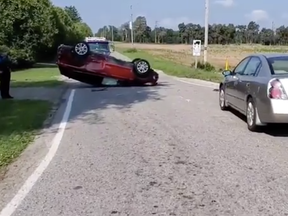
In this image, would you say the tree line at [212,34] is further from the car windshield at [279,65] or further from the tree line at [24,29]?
the car windshield at [279,65]

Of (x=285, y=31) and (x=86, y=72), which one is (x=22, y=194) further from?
(x=285, y=31)

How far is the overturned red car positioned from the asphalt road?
781 centimetres

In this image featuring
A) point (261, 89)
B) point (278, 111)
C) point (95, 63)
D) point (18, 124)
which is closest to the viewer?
point (278, 111)

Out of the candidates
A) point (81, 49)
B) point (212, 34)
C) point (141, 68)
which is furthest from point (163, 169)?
point (212, 34)

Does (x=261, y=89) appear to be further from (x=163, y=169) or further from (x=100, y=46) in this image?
(x=100, y=46)

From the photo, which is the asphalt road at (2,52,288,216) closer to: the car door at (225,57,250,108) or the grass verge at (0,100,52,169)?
the car door at (225,57,250,108)

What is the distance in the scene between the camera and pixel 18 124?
10.3m

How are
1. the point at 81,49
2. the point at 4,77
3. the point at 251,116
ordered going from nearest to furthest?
the point at 251,116
the point at 4,77
the point at 81,49

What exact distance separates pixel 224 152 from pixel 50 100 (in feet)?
28.0

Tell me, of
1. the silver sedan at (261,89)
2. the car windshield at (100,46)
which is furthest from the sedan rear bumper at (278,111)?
the car windshield at (100,46)

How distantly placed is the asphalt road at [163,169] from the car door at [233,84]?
0.39 metres

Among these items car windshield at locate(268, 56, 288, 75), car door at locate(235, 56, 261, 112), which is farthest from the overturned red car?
car windshield at locate(268, 56, 288, 75)

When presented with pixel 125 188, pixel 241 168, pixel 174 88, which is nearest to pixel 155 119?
pixel 241 168

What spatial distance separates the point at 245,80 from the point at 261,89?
3.81 feet
